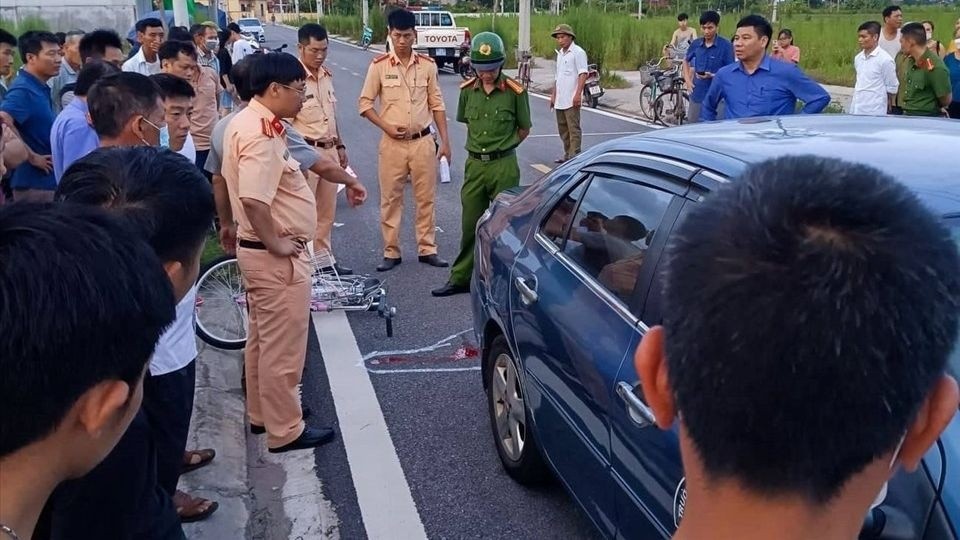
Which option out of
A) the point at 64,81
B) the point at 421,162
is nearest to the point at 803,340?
the point at 421,162

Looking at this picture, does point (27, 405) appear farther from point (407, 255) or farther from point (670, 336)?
point (407, 255)

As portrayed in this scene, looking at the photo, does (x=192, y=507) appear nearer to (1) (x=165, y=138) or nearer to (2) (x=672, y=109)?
(1) (x=165, y=138)

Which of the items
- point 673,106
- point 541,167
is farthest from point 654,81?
point 541,167

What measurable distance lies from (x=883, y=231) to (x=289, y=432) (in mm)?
3552

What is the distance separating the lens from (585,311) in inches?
120

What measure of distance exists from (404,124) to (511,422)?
146 inches

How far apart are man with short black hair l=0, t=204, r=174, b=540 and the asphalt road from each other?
227 centimetres

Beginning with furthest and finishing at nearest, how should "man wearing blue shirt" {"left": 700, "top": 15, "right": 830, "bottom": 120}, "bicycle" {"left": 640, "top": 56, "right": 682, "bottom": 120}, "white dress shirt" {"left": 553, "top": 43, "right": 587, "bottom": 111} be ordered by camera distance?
1. "bicycle" {"left": 640, "top": 56, "right": 682, "bottom": 120}
2. "white dress shirt" {"left": 553, "top": 43, "right": 587, "bottom": 111}
3. "man wearing blue shirt" {"left": 700, "top": 15, "right": 830, "bottom": 120}

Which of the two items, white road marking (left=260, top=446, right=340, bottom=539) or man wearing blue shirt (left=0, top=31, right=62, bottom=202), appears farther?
man wearing blue shirt (left=0, top=31, right=62, bottom=202)

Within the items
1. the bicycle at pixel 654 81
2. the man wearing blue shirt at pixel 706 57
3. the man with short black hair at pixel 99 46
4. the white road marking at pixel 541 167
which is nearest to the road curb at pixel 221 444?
the man with short black hair at pixel 99 46

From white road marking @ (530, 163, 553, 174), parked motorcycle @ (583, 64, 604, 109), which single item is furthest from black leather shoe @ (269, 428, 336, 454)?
parked motorcycle @ (583, 64, 604, 109)

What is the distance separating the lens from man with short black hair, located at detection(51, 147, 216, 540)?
2.00 metres

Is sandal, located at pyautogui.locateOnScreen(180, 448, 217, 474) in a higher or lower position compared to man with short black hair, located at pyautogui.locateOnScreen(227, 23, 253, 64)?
lower

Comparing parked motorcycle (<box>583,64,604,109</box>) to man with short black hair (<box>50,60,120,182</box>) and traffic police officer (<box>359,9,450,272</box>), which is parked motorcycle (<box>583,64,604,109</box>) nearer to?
traffic police officer (<box>359,9,450,272</box>)
